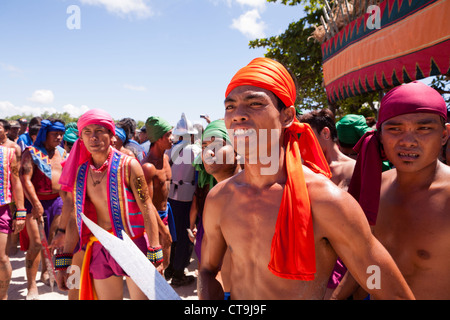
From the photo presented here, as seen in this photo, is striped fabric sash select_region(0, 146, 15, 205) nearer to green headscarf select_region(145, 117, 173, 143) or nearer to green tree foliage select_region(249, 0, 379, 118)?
green headscarf select_region(145, 117, 173, 143)

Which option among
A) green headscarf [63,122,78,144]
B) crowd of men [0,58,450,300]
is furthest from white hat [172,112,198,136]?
crowd of men [0,58,450,300]

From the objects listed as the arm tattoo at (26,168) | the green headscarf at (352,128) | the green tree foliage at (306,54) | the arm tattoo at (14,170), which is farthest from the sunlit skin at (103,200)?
the green tree foliage at (306,54)

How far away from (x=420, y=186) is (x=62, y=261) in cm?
307

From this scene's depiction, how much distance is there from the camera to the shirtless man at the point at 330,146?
335 cm

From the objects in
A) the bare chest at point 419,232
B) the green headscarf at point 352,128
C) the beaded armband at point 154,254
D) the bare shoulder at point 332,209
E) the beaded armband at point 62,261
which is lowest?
the beaded armband at point 62,261

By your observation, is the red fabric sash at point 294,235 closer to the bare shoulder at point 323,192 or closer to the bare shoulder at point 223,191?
the bare shoulder at point 323,192

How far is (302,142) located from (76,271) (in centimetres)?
260

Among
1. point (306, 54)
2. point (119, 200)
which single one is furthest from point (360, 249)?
point (306, 54)

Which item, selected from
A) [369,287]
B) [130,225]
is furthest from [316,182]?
[130,225]

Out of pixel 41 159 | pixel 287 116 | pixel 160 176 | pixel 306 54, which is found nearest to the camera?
pixel 287 116

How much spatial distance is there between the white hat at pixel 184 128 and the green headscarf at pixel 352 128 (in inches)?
101

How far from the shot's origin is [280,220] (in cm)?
141

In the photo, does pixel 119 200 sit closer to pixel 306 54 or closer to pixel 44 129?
pixel 44 129

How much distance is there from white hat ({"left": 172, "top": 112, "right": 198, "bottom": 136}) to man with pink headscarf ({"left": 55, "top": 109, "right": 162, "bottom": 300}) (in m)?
2.45
